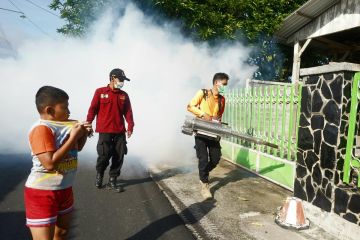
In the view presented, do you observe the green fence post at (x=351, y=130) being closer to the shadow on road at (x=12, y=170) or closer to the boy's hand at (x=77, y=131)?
the boy's hand at (x=77, y=131)

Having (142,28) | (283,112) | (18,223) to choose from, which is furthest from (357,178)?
(142,28)

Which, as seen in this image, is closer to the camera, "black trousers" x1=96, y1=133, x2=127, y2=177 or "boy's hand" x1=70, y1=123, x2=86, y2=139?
"boy's hand" x1=70, y1=123, x2=86, y2=139

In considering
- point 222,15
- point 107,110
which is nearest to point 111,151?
point 107,110

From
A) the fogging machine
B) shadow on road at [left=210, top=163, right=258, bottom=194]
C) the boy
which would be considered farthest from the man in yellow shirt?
the boy

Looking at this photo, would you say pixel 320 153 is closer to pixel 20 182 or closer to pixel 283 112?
pixel 283 112

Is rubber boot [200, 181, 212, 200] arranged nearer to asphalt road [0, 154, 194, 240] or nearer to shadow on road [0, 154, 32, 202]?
asphalt road [0, 154, 194, 240]

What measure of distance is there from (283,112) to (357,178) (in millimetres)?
2422

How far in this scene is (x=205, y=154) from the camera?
18.8ft

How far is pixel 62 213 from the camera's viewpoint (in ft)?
9.48

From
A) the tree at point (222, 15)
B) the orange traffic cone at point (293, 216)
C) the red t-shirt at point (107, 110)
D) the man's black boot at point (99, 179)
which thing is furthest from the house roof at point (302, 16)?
the man's black boot at point (99, 179)

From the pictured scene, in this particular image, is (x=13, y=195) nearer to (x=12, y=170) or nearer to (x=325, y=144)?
(x=12, y=170)

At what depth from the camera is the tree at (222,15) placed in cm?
1135

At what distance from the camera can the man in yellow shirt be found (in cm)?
567

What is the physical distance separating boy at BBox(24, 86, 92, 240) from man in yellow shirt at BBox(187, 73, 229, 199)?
3.10 m
